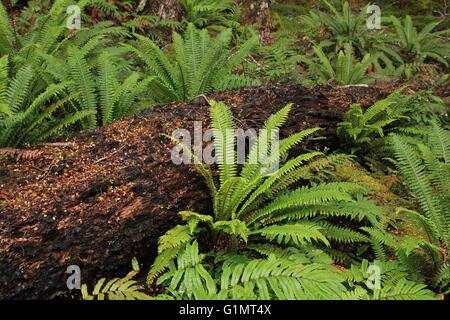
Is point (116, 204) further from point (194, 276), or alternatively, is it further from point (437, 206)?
point (437, 206)

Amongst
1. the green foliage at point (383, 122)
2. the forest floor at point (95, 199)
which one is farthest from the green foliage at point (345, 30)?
the forest floor at point (95, 199)

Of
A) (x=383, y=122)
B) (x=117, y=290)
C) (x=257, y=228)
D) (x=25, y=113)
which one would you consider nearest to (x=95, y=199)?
(x=117, y=290)

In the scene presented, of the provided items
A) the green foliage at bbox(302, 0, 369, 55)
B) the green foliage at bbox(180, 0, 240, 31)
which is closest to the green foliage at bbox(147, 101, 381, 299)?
the green foliage at bbox(180, 0, 240, 31)

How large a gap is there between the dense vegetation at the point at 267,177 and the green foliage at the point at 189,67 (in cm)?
2

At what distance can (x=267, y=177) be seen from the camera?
Answer: 3.96m

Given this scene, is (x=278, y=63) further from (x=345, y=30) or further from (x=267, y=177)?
(x=267, y=177)

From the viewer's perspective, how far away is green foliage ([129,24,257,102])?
5195 mm

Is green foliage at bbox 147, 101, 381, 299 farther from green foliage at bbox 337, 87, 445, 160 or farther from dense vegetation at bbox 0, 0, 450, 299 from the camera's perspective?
green foliage at bbox 337, 87, 445, 160

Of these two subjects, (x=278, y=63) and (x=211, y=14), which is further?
(x=211, y=14)

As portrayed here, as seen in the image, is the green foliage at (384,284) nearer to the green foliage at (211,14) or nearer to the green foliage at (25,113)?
the green foliage at (25,113)

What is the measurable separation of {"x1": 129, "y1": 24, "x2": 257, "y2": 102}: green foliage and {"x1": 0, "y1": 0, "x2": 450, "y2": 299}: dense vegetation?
16 mm

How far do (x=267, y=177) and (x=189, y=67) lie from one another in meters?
1.98

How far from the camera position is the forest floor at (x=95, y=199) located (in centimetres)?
309
